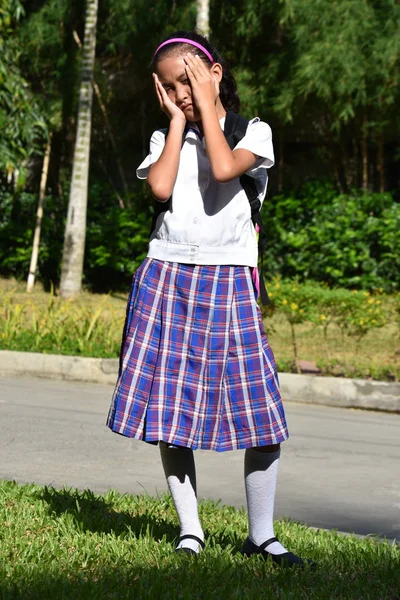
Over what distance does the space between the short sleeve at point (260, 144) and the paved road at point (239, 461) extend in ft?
6.69

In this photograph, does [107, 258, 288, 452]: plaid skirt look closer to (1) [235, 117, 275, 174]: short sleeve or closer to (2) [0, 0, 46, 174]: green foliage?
(1) [235, 117, 275, 174]: short sleeve

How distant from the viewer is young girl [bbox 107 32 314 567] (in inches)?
151

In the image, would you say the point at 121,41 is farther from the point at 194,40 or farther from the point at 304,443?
the point at 194,40

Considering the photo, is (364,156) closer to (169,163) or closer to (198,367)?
(169,163)

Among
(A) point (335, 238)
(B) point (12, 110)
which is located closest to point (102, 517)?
(B) point (12, 110)

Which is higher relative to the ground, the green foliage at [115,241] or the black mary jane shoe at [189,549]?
the green foliage at [115,241]

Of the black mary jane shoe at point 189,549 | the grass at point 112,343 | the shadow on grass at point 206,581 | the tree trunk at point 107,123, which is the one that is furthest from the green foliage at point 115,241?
the shadow on grass at point 206,581

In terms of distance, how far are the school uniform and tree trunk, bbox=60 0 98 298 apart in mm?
12020

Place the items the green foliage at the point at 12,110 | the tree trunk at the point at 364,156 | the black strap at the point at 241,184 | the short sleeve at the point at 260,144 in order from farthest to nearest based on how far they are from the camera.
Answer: the tree trunk at the point at 364,156
the green foliage at the point at 12,110
the black strap at the point at 241,184
the short sleeve at the point at 260,144

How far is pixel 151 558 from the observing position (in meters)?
3.97

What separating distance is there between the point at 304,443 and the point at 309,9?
365 inches

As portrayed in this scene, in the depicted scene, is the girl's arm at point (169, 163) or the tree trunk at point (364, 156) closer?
the girl's arm at point (169, 163)

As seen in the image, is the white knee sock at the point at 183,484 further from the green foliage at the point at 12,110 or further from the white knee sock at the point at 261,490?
the green foliage at the point at 12,110

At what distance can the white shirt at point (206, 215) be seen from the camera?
391 cm
